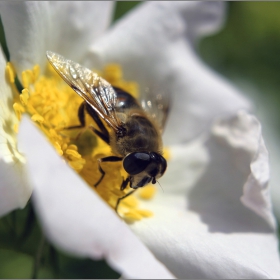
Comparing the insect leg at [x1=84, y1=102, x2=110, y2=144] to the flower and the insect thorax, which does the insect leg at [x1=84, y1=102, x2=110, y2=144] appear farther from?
the flower

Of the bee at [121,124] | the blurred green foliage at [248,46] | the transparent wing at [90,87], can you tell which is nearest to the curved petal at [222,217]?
the bee at [121,124]

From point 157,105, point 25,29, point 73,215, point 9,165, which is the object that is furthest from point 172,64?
point 73,215

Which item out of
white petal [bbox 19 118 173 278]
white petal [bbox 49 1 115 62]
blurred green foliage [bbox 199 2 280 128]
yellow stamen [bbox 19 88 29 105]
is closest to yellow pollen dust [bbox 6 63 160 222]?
yellow stamen [bbox 19 88 29 105]

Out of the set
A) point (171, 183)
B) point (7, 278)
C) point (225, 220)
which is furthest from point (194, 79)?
point (7, 278)

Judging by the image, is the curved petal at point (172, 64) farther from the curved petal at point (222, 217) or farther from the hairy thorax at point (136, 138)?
the hairy thorax at point (136, 138)

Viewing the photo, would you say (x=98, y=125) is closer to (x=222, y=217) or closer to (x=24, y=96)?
(x=24, y=96)

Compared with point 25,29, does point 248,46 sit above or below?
below

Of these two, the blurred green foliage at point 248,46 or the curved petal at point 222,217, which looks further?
the blurred green foliage at point 248,46
